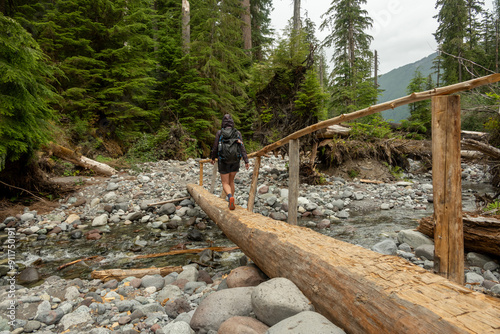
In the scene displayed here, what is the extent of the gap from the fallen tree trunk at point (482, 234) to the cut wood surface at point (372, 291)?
95.6 inches

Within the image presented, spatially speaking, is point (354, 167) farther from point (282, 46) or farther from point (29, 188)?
point (29, 188)

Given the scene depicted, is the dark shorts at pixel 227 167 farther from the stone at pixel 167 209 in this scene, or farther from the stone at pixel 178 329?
the stone at pixel 178 329

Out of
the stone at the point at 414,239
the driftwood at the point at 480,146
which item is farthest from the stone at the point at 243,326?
the driftwood at the point at 480,146

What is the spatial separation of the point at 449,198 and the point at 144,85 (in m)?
13.2

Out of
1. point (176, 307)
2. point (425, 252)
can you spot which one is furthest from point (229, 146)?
point (425, 252)

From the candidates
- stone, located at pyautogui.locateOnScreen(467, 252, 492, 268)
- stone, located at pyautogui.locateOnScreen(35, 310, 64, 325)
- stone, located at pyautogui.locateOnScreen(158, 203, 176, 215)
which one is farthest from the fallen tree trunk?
stone, located at pyautogui.locateOnScreen(158, 203, 176, 215)

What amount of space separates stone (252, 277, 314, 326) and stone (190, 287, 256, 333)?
0.23 meters

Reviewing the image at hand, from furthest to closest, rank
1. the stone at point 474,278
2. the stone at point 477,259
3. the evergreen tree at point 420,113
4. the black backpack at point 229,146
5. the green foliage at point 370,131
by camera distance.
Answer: the evergreen tree at point 420,113, the green foliage at point 370,131, the black backpack at point 229,146, the stone at point 477,259, the stone at point 474,278

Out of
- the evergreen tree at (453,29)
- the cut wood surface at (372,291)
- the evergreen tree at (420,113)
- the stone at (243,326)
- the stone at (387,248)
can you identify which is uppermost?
the evergreen tree at (453,29)

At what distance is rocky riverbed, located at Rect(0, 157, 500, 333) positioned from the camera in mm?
2676

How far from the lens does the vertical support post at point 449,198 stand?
1.91 meters

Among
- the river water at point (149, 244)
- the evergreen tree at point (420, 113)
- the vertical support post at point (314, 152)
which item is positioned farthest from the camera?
the evergreen tree at point (420, 113)

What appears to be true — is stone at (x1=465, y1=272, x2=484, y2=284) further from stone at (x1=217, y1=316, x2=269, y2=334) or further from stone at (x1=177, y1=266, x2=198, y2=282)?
stone at (x1=177, y1=266, x2=198, y2=282)

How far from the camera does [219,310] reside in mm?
2381
